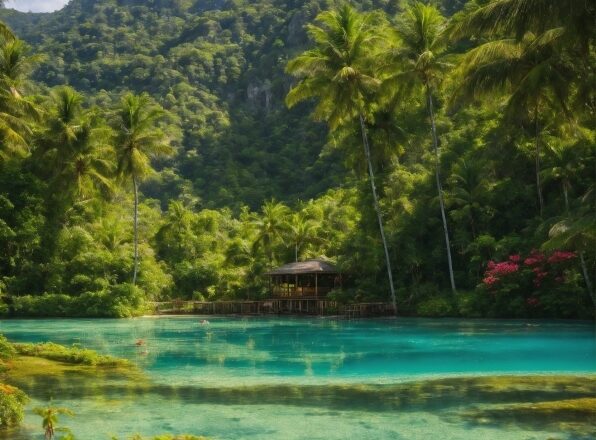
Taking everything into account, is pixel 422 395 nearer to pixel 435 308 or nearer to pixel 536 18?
pixel 536 18

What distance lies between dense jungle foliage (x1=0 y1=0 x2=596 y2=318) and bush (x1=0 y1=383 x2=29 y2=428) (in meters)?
8.43

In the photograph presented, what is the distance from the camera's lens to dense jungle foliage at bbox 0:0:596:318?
17109 millimetres

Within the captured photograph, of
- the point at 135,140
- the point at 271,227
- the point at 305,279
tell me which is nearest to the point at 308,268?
the point at 271,227

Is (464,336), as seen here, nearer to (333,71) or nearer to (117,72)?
(333,71)

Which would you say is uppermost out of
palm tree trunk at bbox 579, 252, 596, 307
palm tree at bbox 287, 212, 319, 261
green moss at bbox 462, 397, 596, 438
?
palm tree at bbox 287, 212, 319, 261

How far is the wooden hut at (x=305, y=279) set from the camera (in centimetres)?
3155

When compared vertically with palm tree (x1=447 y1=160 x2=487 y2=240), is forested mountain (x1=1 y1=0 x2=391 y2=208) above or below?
above

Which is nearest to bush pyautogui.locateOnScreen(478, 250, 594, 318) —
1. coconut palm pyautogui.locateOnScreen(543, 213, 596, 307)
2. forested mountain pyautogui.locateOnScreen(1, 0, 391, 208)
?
coconut palm pyautogui.locateOnScreen(543, 213, 596, 307)

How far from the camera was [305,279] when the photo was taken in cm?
3728

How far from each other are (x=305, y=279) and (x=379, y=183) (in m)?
7.67

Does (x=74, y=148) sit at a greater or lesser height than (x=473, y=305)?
greater

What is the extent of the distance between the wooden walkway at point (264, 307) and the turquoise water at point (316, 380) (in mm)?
7473

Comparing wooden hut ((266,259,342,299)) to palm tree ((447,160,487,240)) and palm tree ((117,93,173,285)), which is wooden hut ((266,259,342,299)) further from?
palm tree ((117,93,173,285))

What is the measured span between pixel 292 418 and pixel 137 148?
2868 centimetres
